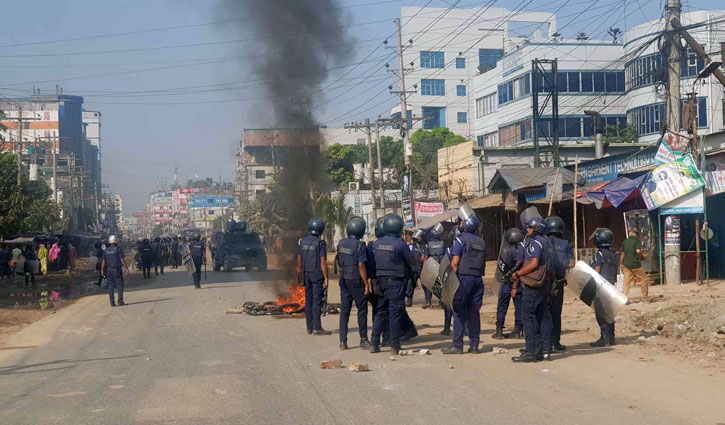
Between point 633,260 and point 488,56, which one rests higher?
point 488,56

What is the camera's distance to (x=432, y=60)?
85.1 m

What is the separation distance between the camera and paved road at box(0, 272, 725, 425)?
6.27m

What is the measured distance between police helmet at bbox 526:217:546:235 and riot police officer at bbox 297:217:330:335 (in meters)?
3.55

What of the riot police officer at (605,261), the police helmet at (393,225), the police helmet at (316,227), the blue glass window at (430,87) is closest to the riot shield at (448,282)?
the police helmet at (393,225)

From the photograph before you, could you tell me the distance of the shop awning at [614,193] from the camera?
18.0 meters

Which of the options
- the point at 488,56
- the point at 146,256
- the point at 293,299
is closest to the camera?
the point at 293,299

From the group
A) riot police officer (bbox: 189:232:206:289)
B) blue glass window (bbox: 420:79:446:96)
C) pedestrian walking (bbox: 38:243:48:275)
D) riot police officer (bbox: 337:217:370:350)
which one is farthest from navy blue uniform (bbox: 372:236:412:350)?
blue glass window (bbox: 420:79:446:96)

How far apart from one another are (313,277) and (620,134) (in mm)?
41742

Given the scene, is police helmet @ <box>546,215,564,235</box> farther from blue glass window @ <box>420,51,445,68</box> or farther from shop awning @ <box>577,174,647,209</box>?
blue glass window @ <box>420,51,445,68</box>

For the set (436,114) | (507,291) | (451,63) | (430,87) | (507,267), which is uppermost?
(451,63)

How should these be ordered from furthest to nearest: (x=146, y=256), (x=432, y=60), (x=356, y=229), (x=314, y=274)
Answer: (x=432, y=60), (x=146, y=256), (x=314, y=274), (x=356, y=229)

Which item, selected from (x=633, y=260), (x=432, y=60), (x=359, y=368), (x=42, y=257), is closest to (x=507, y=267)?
(x=359, y=368)

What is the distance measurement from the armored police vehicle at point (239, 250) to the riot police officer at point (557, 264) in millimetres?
24019

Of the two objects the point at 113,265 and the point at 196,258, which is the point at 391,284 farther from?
the point at 196,258
